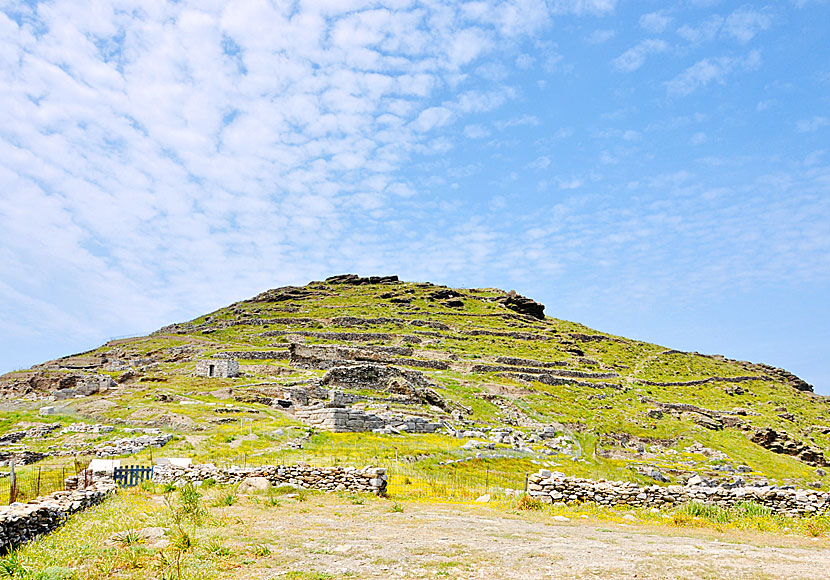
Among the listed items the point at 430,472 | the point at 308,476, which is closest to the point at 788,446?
the point at 430,472

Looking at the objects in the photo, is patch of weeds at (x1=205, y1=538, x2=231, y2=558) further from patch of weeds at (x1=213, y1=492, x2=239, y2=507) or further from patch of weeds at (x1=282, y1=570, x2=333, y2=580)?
patch of weeds at (x1=213, y1=492, x2=239, y2=507)

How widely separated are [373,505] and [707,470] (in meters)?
28.5

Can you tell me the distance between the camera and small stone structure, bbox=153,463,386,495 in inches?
610

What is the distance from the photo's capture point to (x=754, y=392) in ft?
247

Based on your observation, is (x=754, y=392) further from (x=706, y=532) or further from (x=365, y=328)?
(x=706, y=532)

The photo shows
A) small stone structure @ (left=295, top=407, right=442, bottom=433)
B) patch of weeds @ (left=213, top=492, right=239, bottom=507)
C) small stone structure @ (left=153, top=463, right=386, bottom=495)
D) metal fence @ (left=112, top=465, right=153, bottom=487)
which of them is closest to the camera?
patch of weeds @ (left=213, top=492, right=239, bottom=507)

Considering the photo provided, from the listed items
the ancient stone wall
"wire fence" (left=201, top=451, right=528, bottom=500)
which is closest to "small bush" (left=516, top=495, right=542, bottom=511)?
"wire fence" (left=201, top=451, right=528, bottom=500)

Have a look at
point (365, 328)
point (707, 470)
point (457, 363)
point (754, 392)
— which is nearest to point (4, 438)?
point (707, 470)

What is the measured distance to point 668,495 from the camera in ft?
45.7

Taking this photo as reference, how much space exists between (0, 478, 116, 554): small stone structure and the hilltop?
28.5ft

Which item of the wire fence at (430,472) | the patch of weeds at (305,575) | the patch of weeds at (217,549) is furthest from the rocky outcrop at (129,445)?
the patch of weeds at (305,575)

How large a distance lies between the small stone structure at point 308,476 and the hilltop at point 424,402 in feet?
7.50

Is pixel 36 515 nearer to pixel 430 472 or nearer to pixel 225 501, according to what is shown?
pixel 225 501

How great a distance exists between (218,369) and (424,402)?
21.1 metres
